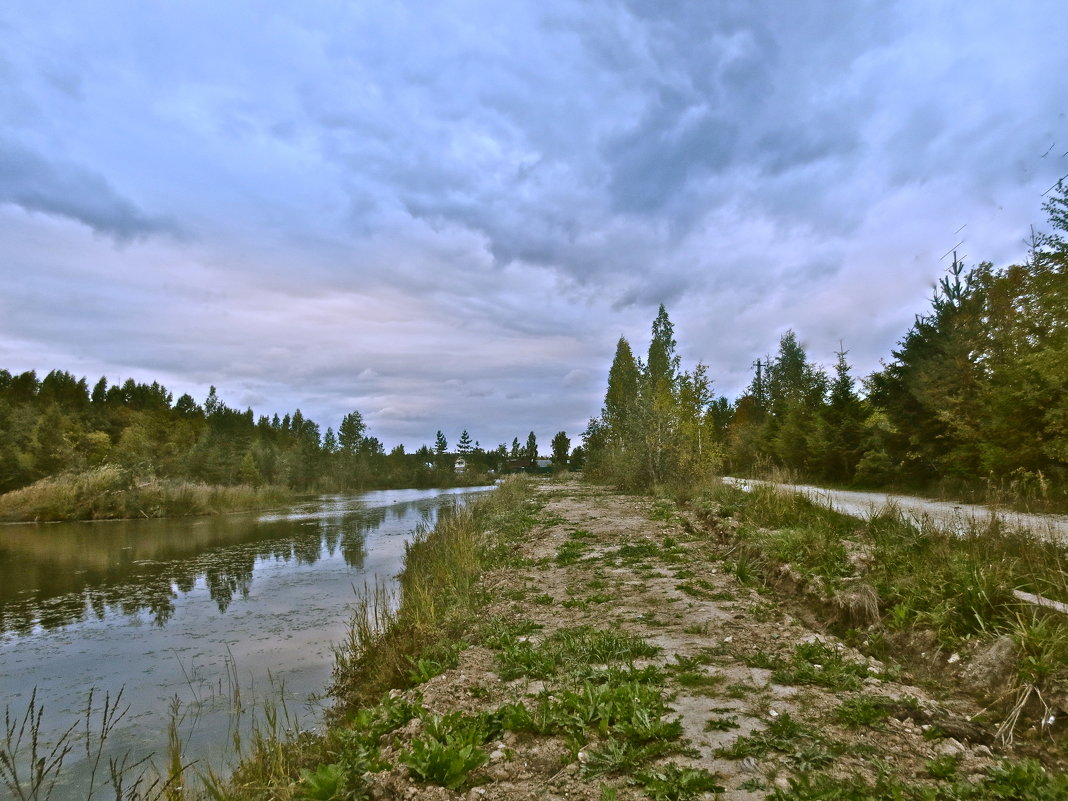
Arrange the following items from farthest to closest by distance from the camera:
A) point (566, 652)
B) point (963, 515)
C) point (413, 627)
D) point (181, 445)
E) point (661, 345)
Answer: point (181, 445) → point (661, 345) → point (963, 515) → point (413, 627) → point (566, 652)

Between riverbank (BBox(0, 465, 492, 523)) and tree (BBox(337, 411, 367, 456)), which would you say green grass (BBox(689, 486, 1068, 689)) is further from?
tree (BBox(337, 411, 367, 456))

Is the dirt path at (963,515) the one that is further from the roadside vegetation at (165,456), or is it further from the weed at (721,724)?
the roadside vegetation at (165,456)

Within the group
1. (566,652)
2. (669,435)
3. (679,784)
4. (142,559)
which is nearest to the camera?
(679,784)

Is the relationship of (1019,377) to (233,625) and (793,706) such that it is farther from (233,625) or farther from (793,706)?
(233,625)

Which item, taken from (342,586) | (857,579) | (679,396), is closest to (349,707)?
(857,579)

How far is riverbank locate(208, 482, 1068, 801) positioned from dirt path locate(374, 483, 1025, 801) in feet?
0.05

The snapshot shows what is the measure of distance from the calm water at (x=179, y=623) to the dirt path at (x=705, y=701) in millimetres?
2366

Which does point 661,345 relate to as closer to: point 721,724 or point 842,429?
point 842,429

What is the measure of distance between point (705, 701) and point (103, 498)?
30630mm

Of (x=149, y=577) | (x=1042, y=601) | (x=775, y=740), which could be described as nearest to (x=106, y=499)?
(x=149, y=577)

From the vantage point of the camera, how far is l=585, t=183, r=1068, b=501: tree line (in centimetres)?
1100

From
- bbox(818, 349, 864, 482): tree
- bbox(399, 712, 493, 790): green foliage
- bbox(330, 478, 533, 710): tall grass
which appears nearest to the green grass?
bbox(399, 712, 493, 790): green foliage

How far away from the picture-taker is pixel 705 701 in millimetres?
4043

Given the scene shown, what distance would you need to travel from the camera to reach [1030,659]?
146 inches
